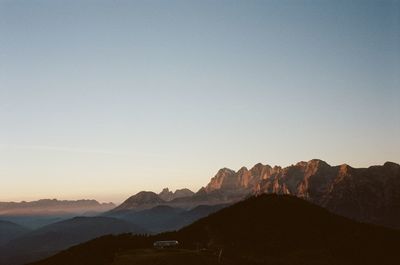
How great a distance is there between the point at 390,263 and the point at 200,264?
92.1m

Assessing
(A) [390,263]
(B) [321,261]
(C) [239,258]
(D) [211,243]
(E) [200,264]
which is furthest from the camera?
(D) [211,243]

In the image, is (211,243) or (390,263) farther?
(211,243)

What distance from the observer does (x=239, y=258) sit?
504 ft

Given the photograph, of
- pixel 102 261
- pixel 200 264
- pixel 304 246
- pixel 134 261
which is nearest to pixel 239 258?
pixel 200 264

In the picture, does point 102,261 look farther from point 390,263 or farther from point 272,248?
point 390,263

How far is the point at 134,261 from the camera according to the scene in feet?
450

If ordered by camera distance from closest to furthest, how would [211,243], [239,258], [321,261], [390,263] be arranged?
[239,258], [321,261], [390,263], [211,243]

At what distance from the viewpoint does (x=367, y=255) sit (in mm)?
190875

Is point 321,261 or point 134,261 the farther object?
point 321,261

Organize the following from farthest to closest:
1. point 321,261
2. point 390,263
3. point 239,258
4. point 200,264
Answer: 1. point 390,263
2. point 321,261
3. point 239,258
4. point 200,264

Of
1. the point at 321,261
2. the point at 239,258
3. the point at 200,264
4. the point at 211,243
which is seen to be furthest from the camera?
the point at 211,243

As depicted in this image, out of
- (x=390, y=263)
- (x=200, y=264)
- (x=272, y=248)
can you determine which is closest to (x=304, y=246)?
(x=272, y=248)

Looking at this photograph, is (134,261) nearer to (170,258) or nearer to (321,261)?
(170,258)

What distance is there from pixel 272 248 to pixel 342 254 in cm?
2752
